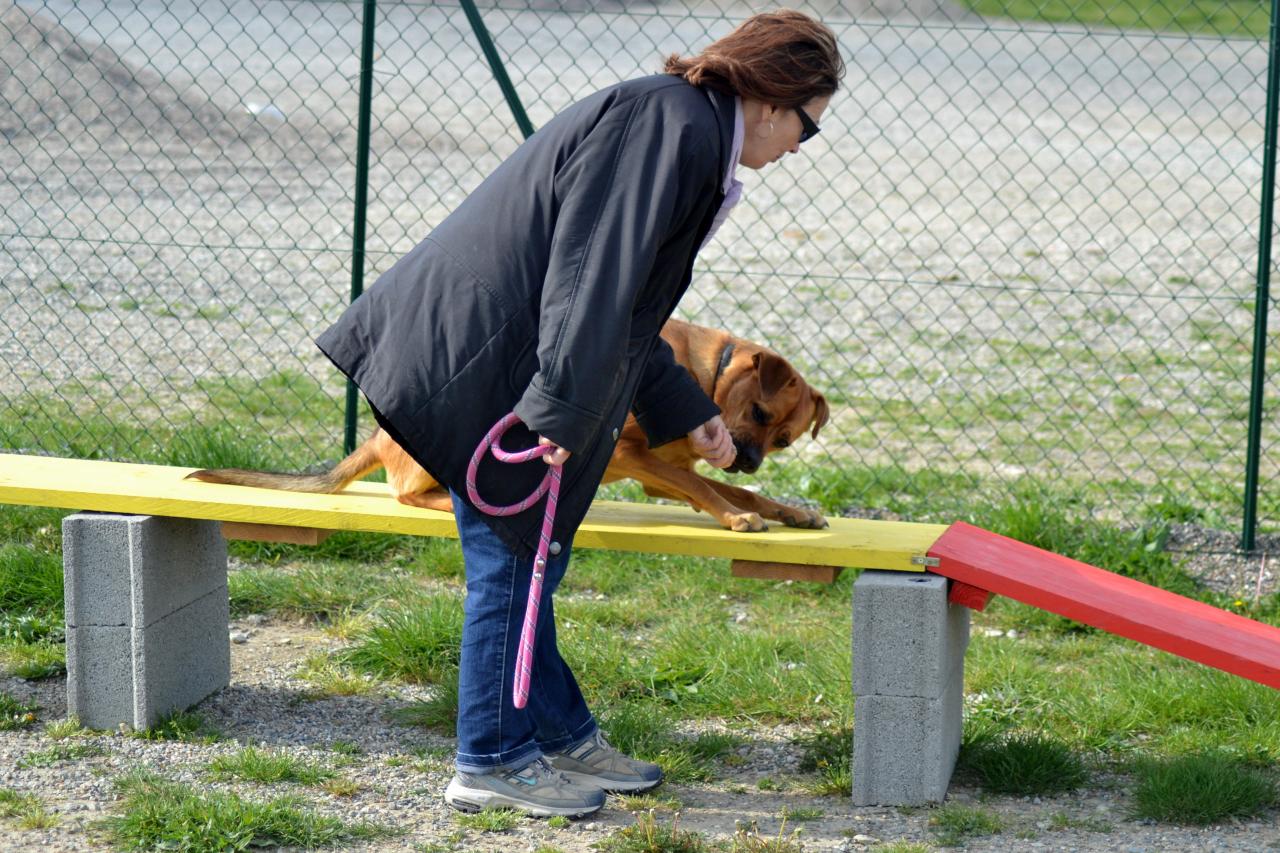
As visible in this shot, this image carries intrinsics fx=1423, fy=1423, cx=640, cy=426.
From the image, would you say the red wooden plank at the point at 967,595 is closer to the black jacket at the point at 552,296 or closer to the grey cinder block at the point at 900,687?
the grey cinder block at the point at 900,687

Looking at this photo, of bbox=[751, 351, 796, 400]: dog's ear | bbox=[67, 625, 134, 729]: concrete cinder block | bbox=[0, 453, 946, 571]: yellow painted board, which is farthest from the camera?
bbox=[751, 351, 796, 400]: dog's ear

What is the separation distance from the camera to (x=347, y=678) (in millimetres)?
4387

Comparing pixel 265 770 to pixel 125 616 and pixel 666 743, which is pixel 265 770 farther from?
pixel 666 743

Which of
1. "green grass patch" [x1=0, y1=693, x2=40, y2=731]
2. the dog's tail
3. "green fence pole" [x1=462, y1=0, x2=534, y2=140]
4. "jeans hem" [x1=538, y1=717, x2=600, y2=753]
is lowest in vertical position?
"green grass patch" [x1=0, y1=693, x2=40, y2=731]

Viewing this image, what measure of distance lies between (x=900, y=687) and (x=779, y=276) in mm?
3597

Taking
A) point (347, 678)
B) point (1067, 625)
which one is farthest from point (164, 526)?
point (1067, 625)

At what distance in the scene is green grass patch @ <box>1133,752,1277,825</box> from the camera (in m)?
3.52

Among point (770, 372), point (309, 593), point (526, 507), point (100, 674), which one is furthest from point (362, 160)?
point (526, 507)

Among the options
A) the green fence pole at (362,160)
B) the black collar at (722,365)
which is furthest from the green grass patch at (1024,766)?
the green fence pole at (362,160)

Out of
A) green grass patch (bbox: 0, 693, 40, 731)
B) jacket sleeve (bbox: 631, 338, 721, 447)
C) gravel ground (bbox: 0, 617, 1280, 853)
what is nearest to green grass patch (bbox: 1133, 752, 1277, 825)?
gravel ground (bbox: 0, 617, 1280, 853)

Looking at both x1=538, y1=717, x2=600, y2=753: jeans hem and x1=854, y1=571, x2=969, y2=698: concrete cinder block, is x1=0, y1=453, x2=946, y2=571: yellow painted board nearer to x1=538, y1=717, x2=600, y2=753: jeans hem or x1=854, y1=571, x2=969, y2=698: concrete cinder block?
x1=854, y1=571, x2=969, y2=698: concrete cinder block

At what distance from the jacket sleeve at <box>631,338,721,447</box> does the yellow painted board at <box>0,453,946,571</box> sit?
1.03 ft

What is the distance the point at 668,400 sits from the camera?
3.55 meters

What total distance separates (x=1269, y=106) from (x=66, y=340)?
6.13 m
